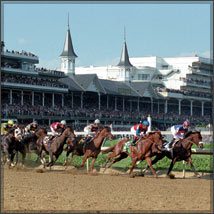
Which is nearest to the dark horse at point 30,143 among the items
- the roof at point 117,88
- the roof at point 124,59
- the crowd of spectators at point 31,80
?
the crowd of spectators at point 31,80

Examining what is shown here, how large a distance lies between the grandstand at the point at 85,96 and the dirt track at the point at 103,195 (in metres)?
28.0

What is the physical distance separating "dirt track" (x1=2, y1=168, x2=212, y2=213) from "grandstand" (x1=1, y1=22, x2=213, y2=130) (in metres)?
28.0

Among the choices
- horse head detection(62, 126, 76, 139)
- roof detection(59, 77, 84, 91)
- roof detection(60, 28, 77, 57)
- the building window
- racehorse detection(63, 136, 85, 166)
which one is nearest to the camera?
horse head detection(62, 126, 76, 139)

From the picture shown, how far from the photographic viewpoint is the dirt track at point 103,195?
966 cm

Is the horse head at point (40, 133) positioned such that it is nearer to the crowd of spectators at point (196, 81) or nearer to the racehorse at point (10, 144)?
the racehorse at point (10, 144)

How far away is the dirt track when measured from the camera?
31.7 feet

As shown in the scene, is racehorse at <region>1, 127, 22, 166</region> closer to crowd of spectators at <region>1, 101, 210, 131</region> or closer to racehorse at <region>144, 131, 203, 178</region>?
racehorse at <region>144, 131, 203, 178</region>

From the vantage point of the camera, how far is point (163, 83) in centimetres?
9250

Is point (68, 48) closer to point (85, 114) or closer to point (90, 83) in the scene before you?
point (90, 83)

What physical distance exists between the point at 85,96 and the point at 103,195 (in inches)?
1875

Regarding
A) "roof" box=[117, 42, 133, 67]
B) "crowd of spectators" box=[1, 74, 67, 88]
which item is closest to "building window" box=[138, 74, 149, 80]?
"roof" box=[117, 42, 133, 67]

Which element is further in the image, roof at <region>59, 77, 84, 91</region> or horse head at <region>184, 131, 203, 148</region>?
roof at <region>59, 77, 84, 91</region>

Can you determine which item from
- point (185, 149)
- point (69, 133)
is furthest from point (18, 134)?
point (185, 149)

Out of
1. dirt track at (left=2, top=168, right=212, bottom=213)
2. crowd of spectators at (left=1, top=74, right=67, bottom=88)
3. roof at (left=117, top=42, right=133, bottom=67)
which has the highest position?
roof at (left=117, top=42, right=133, bottom=67)
